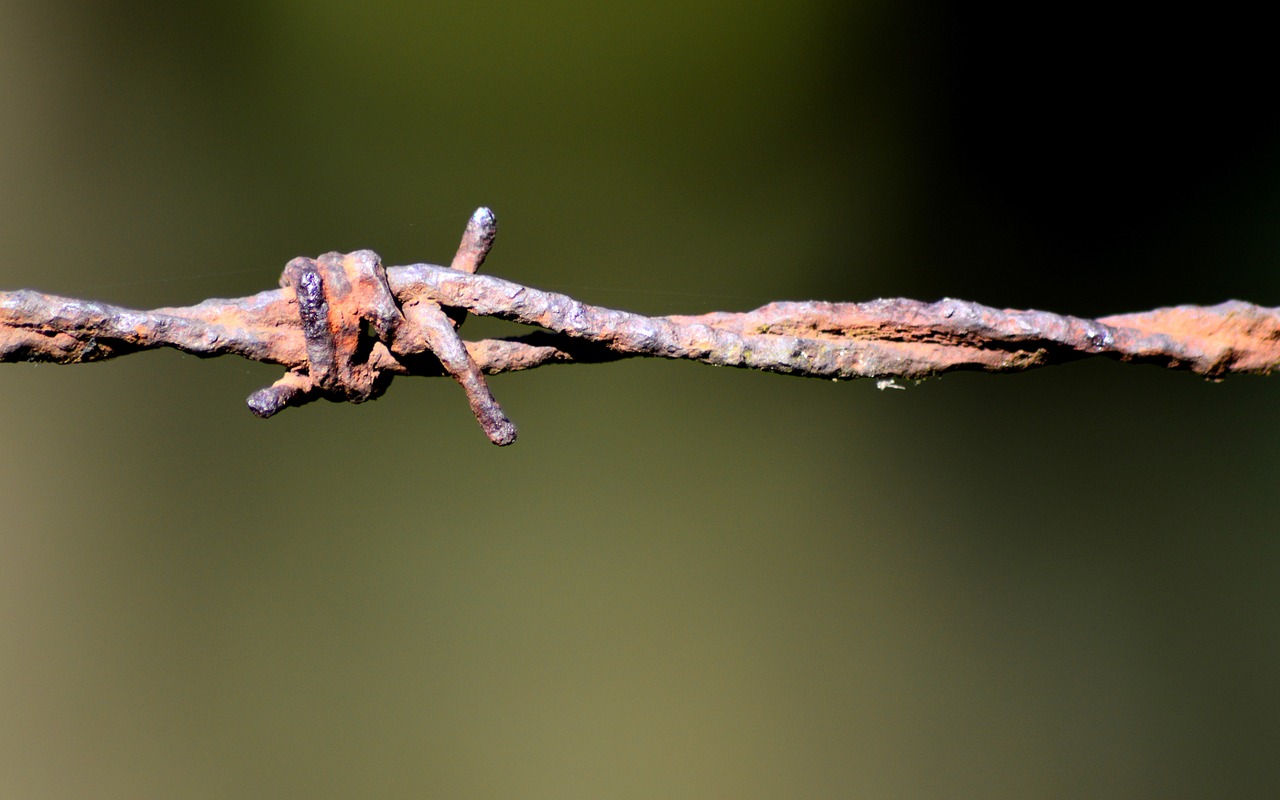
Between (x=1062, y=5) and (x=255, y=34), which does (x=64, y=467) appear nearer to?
(x=255, y=34)

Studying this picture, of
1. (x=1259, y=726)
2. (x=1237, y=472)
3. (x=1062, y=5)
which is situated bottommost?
(x=1259, y=726)

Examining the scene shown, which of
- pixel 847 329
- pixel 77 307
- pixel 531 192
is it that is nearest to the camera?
pixel 77 307

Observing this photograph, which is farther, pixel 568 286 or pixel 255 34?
pixel 568 286

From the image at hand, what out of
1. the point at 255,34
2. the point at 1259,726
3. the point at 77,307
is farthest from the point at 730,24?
the point at 1259,726

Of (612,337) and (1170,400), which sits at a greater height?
(1170,400)
